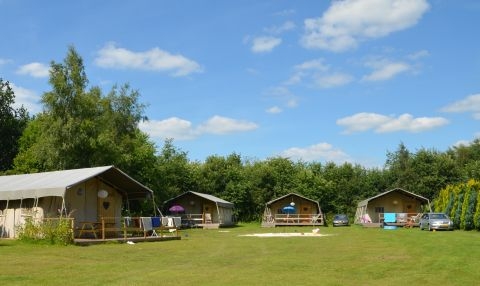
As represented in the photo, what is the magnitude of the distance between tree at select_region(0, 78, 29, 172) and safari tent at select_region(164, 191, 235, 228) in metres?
16.4

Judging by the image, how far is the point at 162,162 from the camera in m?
61.4

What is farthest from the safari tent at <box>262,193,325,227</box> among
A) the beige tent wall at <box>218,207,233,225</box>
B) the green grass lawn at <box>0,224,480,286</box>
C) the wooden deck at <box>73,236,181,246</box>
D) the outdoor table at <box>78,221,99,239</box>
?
the green grass lawn at <box>0,224,480,286</box>

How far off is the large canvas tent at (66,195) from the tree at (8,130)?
26597 mm

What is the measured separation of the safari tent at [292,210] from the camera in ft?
184

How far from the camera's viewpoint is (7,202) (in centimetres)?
2831

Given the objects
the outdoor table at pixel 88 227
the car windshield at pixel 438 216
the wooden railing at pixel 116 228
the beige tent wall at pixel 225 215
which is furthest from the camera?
the beige tent wall at pixel 225 215

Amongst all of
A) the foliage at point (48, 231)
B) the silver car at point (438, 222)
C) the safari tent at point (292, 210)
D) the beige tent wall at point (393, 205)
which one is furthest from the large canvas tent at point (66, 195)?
the beige tent wall at point (393, 205)

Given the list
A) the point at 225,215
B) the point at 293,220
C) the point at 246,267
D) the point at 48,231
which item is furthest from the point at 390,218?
the point at 246,267

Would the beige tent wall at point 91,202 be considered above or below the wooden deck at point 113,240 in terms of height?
above

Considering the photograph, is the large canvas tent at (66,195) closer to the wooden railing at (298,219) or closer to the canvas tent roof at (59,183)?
the canvas tent roof at (59,183)

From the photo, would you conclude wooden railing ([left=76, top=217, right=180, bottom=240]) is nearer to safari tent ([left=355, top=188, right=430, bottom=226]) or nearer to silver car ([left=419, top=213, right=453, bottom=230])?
silver car ([left=419, top=213, right=453, bottom=230])

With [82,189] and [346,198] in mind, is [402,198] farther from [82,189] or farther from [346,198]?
[82,189]

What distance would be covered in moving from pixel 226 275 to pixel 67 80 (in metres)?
34.1

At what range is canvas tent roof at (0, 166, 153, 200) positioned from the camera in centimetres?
2595
